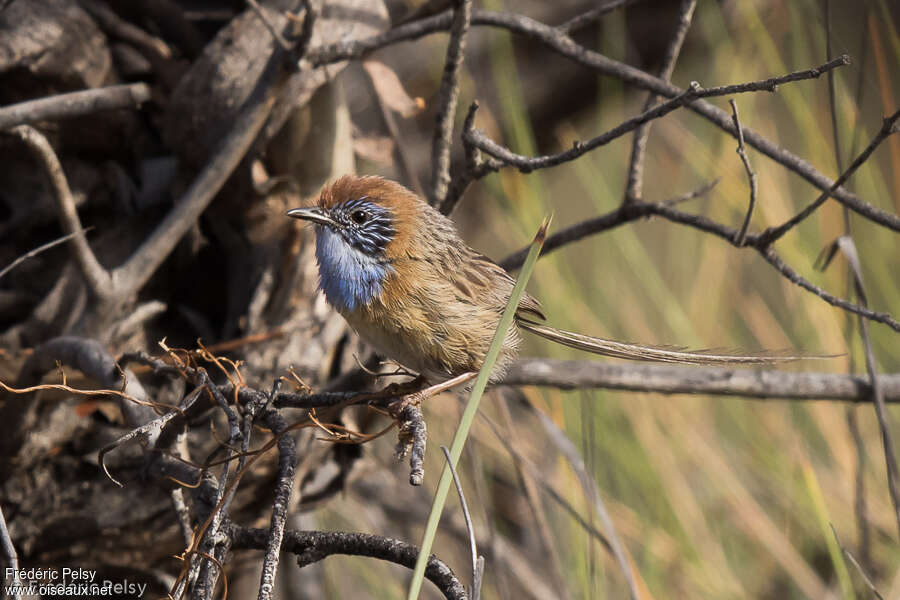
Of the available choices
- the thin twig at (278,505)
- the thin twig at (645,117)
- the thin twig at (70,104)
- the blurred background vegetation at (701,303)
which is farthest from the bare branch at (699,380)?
the thin twig at (70,104)

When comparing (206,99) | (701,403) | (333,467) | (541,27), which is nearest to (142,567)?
(333,467)

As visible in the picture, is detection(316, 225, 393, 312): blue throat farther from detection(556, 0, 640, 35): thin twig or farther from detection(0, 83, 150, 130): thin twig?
detection(556, 0, 640, 35): thin twig

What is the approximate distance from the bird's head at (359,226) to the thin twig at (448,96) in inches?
7.1

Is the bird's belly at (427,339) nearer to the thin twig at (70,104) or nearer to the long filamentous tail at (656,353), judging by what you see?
the long filamentous tail at (656,353)

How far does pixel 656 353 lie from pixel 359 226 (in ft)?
3.12

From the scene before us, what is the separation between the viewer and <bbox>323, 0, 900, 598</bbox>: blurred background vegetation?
365cm

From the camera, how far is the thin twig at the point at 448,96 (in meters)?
2.43

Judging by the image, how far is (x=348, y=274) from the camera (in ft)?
8.04

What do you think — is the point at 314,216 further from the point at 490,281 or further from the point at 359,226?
the point at 490,281

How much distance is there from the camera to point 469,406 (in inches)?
55.6

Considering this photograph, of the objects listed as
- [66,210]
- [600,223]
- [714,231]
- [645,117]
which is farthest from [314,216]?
[714,231]

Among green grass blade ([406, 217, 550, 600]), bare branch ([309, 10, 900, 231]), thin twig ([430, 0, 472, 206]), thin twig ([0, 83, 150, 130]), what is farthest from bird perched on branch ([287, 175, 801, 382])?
green grass blade ([406, 217, 550, 600])

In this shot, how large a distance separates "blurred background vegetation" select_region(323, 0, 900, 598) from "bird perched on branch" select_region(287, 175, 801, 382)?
3.20 ft

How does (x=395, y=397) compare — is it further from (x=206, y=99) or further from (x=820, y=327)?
(x=820, y=327)
